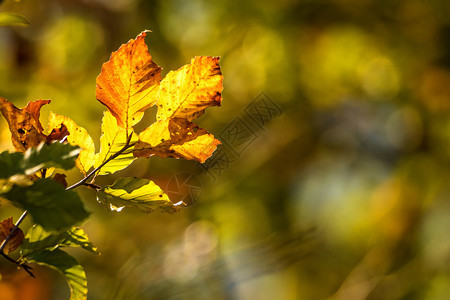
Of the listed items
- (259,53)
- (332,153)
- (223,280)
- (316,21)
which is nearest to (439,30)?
(316,21)

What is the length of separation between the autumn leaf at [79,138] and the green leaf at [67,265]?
7cm

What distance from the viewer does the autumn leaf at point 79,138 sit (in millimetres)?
385

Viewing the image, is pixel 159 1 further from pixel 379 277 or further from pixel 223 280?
pixel 379 277

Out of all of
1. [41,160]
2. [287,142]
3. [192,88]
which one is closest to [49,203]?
[41,160]

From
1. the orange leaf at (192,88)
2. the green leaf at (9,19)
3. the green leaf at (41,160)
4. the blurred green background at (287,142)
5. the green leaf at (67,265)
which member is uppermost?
the blurred green background at (287,142)

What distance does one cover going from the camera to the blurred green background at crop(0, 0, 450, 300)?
1770mm

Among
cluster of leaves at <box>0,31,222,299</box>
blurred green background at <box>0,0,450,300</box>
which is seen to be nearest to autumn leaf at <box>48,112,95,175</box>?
cluster of leaves at <box>0,31,222,299</box>

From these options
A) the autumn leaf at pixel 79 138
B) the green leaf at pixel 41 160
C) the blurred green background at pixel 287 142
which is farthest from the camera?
the blurred green background at pixel 287 142

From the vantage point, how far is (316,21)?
2.27m

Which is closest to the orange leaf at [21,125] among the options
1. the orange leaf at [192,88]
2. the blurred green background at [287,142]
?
the orange leaf at [192,88]

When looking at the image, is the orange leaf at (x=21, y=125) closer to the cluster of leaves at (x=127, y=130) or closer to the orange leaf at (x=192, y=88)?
the cluster of leaves at (x=127, y=130)

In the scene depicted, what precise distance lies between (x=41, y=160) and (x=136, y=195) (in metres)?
0.10

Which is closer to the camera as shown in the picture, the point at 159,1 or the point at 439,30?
the point at 159,1

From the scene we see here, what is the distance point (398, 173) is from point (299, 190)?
53cm
